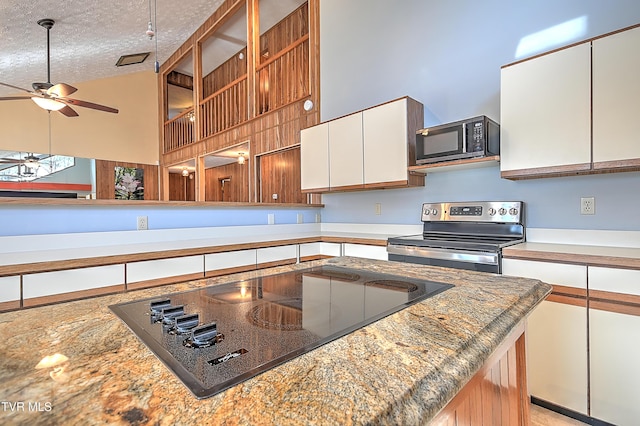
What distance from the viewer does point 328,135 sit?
3.45 meters

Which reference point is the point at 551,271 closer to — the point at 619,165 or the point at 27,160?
the point at 619,165

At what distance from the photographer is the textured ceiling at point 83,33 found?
3.79m

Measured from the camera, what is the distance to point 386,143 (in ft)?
9.54

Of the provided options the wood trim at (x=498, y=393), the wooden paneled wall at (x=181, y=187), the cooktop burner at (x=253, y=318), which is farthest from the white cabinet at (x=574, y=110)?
the wooden paneled wall at (x=181, y=187)

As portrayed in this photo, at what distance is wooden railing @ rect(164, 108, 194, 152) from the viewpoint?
7.04 meters

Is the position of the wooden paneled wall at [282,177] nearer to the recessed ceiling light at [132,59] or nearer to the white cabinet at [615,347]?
the recessed ceiling light at [132,59]

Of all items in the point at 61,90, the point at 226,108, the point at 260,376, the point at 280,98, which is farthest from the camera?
the point at 226,108

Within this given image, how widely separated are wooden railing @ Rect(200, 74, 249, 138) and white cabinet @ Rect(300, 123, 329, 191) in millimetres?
1979

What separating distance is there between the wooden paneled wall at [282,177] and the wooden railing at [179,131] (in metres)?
2.00

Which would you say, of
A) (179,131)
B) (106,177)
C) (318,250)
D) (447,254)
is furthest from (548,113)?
(106,177)

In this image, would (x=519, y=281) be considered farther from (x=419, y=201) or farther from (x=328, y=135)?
(x=328, y=135)

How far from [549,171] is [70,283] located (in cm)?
296

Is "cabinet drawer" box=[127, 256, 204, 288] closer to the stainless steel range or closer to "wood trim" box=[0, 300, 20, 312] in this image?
"wood trim" box=[0, 300, 20, 312]

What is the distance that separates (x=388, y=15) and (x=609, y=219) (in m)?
2.70
